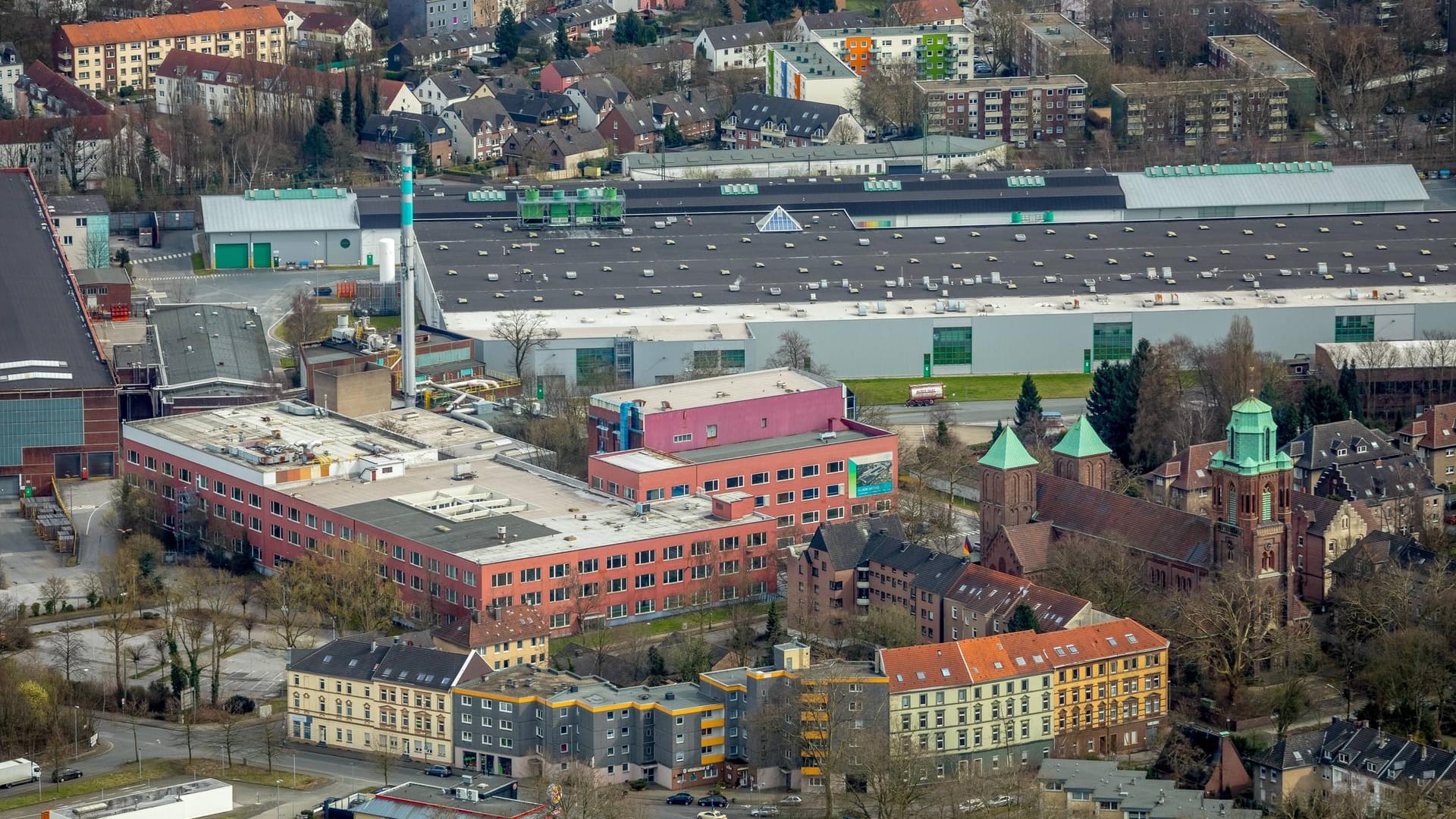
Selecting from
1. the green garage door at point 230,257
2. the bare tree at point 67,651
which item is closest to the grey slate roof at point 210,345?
the green garage door at point 230,257

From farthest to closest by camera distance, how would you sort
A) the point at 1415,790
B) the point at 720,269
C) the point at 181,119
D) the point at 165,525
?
the point at 181,119 → the point at 720,269 → the point at 165,525 → the point at 1415,790

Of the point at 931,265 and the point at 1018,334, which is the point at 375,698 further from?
the point at 931,265

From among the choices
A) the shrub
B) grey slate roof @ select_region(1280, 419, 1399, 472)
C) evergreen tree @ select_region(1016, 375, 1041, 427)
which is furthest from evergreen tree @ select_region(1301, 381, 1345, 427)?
the shrub

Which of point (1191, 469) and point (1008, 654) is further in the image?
point (1191, 469)

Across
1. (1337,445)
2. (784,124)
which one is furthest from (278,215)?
(1337,445)

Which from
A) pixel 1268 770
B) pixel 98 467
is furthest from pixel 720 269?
pixel 1268 770

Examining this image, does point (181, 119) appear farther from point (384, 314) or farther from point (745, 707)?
point (745, 707)
